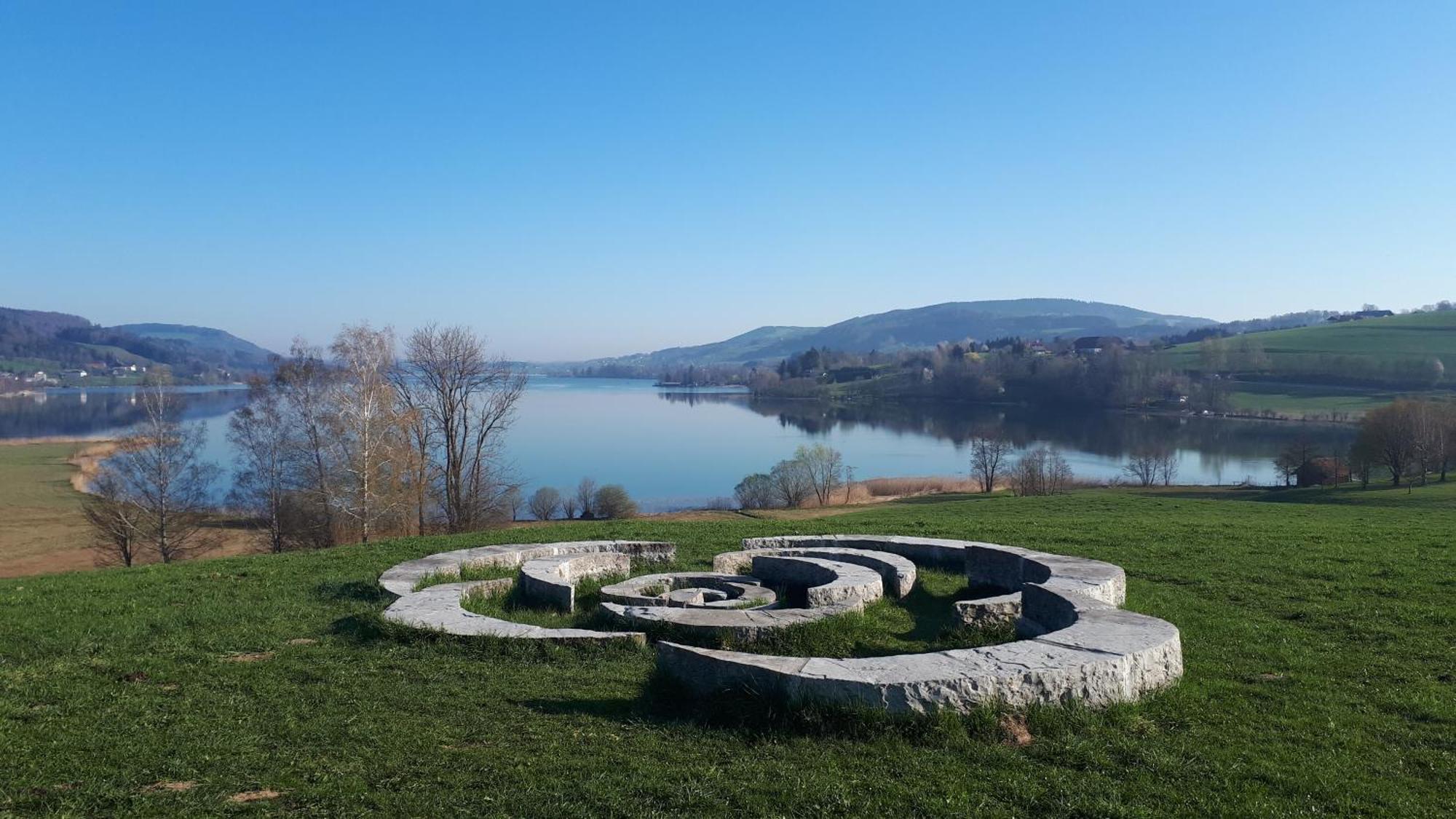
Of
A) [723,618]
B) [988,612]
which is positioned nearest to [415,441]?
[723,618]

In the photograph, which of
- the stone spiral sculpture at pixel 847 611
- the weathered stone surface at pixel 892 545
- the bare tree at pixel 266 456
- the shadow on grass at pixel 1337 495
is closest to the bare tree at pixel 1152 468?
the shadow on grass at pixel 1337 495

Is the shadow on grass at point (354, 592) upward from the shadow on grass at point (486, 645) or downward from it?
downward

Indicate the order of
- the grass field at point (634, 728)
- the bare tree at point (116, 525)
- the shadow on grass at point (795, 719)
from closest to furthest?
the grass field at point (634, 728) < the shadow on grass at point (795, 719) < the bare tree at point (116, 525)

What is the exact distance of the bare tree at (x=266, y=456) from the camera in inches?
1388

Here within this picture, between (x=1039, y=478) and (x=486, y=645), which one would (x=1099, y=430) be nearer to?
(x=1039, y=478)

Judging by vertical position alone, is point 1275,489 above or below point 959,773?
below

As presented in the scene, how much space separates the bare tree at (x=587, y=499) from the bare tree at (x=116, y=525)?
20890 millimetres

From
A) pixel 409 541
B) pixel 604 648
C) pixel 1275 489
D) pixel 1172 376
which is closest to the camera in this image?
pixel 604 648

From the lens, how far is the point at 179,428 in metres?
35.7

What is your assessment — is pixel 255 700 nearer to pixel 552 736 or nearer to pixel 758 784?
pixel 552 736

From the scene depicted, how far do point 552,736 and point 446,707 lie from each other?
1.39m

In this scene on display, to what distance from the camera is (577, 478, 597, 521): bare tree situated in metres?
48.6

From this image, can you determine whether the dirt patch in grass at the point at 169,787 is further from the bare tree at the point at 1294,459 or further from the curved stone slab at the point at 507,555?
the bare tree at the point at 1294,459

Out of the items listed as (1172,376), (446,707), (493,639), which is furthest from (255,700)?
(1172,376)
